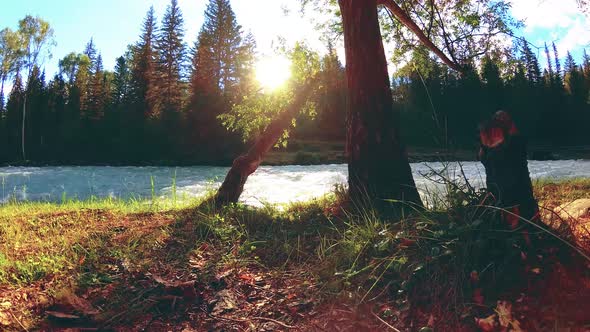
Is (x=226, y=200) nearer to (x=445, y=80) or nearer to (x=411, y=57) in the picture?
(x=411, y=57)

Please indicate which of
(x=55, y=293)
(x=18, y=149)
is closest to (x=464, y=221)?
(x=55, y=293)

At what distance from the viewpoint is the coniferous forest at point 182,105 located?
28.2 meters

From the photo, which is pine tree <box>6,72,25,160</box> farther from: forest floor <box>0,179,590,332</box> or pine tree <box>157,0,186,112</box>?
forest floor <box>0,179,590,332</box>

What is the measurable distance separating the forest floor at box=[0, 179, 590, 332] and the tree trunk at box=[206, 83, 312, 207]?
2058 millimetres

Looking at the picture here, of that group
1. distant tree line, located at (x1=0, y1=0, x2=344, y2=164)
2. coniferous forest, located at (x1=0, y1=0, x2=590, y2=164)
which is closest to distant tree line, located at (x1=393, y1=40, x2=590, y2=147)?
coniferous forest, located at (x1=0, y1=0, x2=590, y2=164)

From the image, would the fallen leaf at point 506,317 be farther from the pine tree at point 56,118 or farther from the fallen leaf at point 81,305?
the pine tree at point 56,118

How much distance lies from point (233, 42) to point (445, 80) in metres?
28.7

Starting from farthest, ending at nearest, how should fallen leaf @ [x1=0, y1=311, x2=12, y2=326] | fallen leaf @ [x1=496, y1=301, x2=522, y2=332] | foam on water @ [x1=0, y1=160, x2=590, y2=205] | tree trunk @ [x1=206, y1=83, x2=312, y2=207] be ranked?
foam on water @ [x1=0, y1=160, x2=590, y2=205]
tree trunk @ [x1=206, y1=83, x2=312, y2=207]
fallen leaf @ [x1=0, y1=311, x2=12, y2=326]
fallen leaf @ [x1=496, y1=301, x2=522, y2=332]

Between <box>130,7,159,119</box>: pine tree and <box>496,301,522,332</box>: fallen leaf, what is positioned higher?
<box>130,7,159,119</box>: pine tree

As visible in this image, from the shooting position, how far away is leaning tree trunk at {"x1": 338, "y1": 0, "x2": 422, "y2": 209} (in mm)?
4215

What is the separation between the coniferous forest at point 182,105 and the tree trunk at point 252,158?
45.4ft

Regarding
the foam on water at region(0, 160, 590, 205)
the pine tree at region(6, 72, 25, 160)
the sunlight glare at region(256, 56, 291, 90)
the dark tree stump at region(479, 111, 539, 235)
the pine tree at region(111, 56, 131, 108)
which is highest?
the pine tree at region(111, 56, 131, 108)

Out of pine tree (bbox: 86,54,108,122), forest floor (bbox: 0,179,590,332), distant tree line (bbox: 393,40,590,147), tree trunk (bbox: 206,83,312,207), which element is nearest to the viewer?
forest floor (bbox: 0,179,590,332)

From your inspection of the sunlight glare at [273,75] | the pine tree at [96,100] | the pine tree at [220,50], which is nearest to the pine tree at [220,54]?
the pine tree at [220,50]
